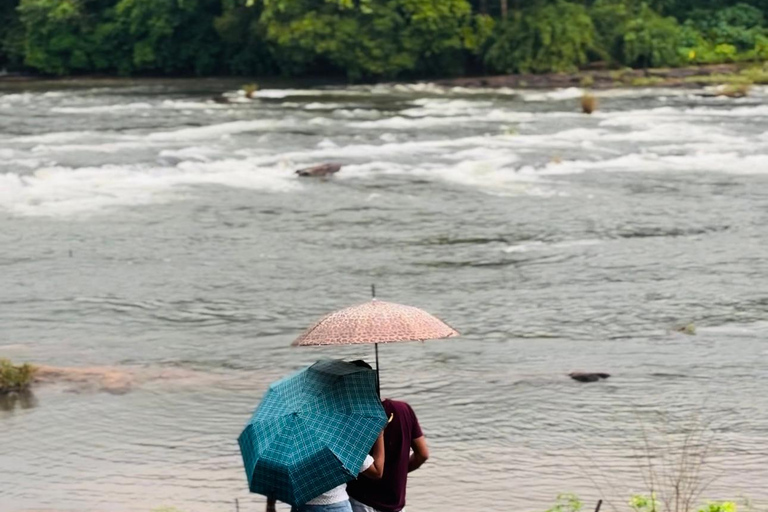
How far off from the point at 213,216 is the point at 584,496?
10477 mm

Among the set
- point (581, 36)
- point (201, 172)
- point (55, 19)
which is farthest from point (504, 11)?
point (201, 172)

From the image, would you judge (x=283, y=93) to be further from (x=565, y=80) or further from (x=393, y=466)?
(x=393, y=466)

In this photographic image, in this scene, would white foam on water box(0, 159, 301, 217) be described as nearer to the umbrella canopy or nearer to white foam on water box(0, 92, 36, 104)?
the umbrella canopy

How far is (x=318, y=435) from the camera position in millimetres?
4164

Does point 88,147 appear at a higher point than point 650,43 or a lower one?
lower

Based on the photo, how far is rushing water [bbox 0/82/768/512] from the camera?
8062mm

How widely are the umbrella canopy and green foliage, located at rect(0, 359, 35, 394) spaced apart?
538cm

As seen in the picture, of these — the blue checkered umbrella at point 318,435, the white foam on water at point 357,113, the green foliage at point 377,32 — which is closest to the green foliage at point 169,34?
the green foliage at point 377,32

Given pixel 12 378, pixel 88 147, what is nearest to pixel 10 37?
pixel 88 147

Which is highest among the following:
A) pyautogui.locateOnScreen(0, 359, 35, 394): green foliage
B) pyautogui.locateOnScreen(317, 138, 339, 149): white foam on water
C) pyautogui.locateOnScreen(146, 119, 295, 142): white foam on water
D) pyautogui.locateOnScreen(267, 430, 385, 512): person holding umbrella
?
pyautogui.locateOnScreen(267, 430, 385, 512): person holding umbrella

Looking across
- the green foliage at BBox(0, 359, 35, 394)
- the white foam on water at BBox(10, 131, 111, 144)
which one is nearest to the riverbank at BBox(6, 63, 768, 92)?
the white foam on water at BBox(10, 131, 111, 144)

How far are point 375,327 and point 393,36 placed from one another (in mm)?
34242

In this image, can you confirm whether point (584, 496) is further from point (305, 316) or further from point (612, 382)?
point (305, 316)

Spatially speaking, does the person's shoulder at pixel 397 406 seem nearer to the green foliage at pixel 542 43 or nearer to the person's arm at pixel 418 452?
the person's arm at pixel 418 452
